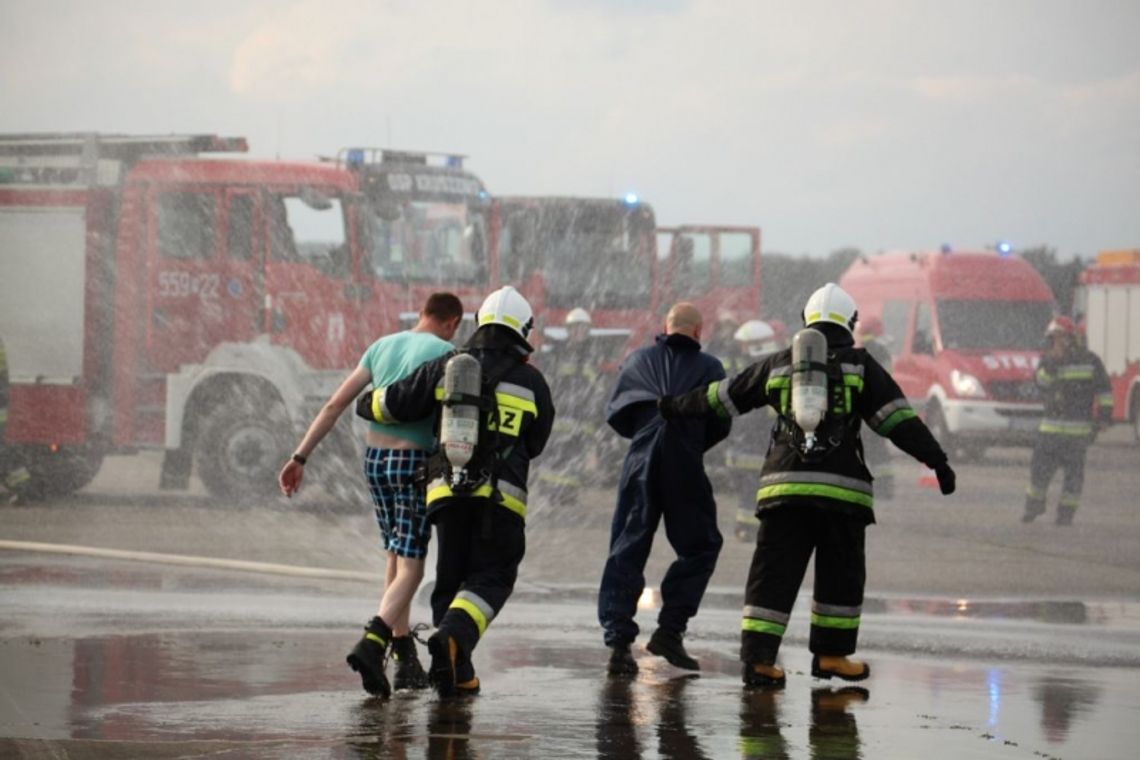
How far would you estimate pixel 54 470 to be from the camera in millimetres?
17172

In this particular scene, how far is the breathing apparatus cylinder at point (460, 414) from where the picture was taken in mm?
7023

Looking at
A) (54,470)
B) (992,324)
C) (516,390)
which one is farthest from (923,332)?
(516,390)

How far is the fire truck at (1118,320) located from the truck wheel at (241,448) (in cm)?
1448

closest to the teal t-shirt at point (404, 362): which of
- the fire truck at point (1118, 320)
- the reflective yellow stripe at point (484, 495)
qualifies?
the reflective yellow stripe at point (484, 495)

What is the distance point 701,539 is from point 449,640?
1423 mm

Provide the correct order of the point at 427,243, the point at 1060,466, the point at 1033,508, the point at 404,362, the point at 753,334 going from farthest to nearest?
1. the point at 427,243
2. the point at 1060,466
3. the point at 1033,508
4. the point at 753,334
5. the point at 404,362

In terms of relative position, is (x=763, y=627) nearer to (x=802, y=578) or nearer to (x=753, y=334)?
(x=802, y=578)

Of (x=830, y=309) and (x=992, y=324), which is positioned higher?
(x=992, y=324)

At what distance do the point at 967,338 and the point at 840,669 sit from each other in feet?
55.0

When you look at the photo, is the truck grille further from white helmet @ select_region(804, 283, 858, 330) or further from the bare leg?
the bare leg

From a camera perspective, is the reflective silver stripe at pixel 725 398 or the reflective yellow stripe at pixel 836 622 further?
the reflective silver stripe at pixel 725 398

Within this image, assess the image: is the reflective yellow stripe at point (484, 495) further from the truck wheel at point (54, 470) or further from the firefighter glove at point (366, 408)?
the truck wheel at point (54, 470)

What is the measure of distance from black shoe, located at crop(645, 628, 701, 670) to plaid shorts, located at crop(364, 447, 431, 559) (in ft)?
3.28

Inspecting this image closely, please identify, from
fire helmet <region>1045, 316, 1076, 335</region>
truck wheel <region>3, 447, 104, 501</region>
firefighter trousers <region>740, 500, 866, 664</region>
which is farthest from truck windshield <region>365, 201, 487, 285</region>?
firefighter trousers <region>740, 500, 866, 664</region>
